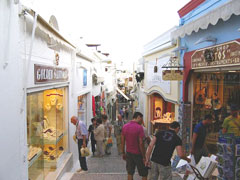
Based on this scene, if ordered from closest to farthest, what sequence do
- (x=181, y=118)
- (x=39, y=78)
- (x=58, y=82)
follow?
(x=39, y=78), (x=58, y=82), (x=181, y=118)

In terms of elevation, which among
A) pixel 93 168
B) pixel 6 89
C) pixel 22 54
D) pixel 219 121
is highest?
pixel 22 54

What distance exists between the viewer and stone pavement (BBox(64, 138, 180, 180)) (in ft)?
20.0

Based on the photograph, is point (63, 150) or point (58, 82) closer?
point (58, 82)

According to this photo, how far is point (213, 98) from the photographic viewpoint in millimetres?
7699

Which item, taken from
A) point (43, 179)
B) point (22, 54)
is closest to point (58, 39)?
point (22, 54)

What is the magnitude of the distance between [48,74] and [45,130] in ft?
5.28

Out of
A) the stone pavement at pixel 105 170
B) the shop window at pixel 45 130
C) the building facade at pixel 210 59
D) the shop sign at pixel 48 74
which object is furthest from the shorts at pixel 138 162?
the building facade at pixel 210 59

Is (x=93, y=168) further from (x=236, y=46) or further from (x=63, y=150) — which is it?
(x=236, y=46)

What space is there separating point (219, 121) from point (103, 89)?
13874mm

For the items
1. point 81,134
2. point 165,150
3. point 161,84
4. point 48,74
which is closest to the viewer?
point 165,150

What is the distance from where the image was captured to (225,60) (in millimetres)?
5496

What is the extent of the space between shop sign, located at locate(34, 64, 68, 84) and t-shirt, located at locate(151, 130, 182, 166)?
2.57 metres

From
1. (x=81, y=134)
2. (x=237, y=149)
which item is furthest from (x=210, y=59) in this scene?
(x=81, y=134)

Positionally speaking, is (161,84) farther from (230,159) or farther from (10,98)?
(10,98)
